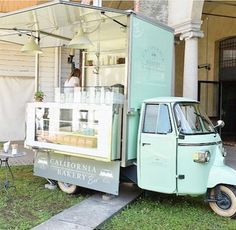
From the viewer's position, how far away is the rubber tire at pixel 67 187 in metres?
6.54

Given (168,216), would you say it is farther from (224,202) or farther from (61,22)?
(61,22)

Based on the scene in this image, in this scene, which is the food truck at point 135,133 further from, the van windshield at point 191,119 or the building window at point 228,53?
the building window at point 228,53

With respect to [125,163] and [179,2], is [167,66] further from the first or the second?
[179,2]

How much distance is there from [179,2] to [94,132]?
5249 mm

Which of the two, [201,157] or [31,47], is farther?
[31,47]

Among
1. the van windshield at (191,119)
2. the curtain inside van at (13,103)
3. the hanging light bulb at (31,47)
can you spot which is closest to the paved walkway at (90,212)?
the van windshield at (191,119)

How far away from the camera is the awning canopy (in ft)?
19.9

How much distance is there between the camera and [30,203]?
19.4 ft

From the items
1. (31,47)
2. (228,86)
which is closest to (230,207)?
(31,47)

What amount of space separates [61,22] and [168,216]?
173 inches

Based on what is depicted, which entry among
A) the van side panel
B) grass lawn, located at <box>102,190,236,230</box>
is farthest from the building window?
grass lawn, located at <box>102,190,236,230</box>

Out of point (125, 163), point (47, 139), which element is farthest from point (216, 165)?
point (47, 139)

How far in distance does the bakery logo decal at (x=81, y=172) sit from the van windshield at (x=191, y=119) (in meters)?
1.41

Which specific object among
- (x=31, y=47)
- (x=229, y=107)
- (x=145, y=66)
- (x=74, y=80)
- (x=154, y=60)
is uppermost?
(x=31, y=47)
